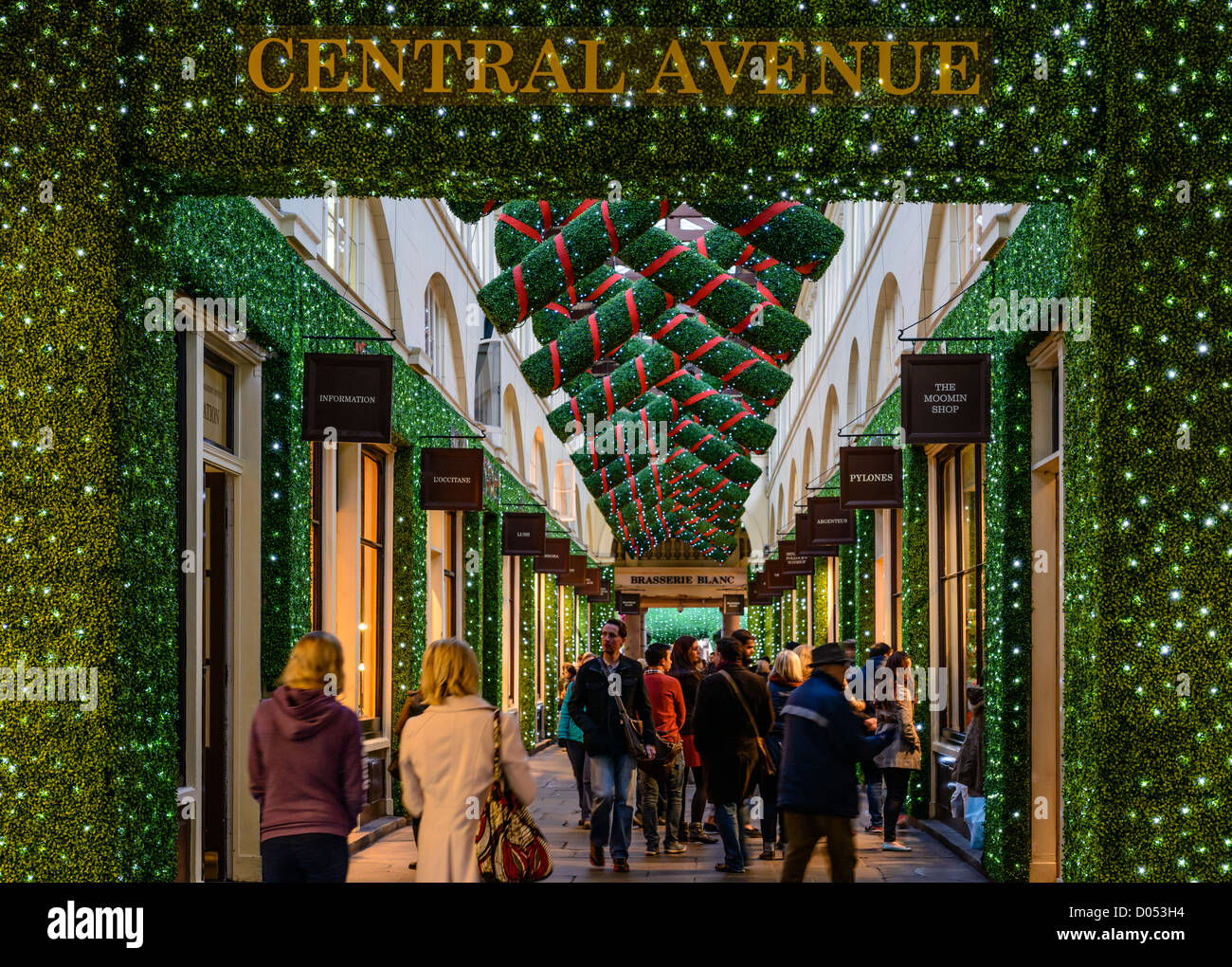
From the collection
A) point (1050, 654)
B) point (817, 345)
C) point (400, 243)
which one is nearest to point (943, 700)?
point (1050, 654)

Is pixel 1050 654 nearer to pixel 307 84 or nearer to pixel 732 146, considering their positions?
pixel 732 146

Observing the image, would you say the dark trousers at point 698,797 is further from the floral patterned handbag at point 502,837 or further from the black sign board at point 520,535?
the black sign board at point 520,535

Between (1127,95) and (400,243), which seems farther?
(400,243)

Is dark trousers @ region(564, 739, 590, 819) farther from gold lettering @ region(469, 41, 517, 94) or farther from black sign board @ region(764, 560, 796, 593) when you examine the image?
black sign board @ region(764, 560, 796, 593)

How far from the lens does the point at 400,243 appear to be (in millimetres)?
12781

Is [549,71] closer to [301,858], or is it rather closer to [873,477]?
[301,858]

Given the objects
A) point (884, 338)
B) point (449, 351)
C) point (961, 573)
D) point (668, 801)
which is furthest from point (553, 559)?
point (668, 801)

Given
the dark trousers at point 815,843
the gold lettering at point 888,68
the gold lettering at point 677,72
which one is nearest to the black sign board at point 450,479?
the gold lettering at point 677,72

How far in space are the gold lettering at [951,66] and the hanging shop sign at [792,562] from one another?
1400 centimetres

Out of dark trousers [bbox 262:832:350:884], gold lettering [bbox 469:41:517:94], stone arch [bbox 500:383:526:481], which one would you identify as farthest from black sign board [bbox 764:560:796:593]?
dark trousers [bbox 262:832:350:884]

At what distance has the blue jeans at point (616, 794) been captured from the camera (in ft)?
30.5

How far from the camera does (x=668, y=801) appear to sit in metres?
10.3

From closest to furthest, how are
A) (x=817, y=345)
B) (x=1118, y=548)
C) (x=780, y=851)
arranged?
A: (x=1118, y=548), (x=780, y=851), (x=817, y=345)

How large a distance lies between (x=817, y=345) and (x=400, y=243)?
1444 cm
